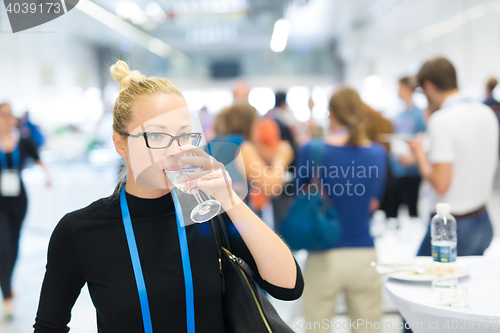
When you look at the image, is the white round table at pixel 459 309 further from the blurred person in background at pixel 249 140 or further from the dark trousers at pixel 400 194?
the dark trousers at pixel 400 194

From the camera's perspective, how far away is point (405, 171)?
4.22 meters

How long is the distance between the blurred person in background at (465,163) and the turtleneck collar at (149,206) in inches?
50.0

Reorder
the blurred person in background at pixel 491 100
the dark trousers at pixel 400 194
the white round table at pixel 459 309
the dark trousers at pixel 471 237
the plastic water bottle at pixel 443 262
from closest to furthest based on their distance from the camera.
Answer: the white round table at pixel 459 309 < the plastic water bottle at pixel 443 262 < the dark trousers at pixel 471 237 < the blurred person in background at pixel 491 100 < the dark trousers at pixel 400 194

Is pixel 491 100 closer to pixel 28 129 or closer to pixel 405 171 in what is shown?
pixel 405 171

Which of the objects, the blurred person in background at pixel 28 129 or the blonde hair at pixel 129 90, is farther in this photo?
the blurred person in background at pixel 28 129

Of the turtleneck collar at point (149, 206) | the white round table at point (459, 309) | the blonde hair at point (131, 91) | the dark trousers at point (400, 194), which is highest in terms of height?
the blonde hair at point (131, 91)

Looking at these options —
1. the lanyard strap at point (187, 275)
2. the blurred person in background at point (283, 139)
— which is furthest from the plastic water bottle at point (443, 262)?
the blurred person in background at point (283, 139)

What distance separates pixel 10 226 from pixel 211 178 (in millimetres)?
2740

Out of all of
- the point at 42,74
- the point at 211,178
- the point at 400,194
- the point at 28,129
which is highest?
the point at 42,74

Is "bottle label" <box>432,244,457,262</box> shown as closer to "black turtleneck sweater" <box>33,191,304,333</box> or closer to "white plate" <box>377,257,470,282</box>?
"white plate" <box>377,257,470,282</box>

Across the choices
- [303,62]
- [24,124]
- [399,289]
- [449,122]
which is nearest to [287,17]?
[303,62]

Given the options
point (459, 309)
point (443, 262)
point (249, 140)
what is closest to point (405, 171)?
point (249, 140)

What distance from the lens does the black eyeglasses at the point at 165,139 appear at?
2.97 ft

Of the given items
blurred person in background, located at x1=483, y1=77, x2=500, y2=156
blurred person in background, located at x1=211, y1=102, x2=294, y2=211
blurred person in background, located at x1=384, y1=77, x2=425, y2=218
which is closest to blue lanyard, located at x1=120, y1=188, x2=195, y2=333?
blurred person in background, located at x1=211, y1=102, x2=294, y2=211
